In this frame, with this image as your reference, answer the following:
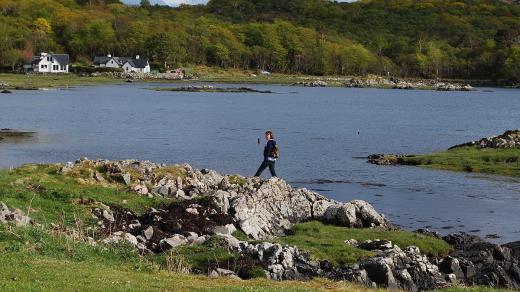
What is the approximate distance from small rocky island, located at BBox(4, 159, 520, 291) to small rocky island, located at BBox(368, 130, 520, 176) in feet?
82.3

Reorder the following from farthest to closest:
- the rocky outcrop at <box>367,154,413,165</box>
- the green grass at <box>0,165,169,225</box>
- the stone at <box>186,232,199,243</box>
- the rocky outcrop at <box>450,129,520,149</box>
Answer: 1. the rocky outcrop at <box>450,129,520,149</box>
2. the rocky outcrop at <box>367,154,413,165</box>
3. the green grass at <box>0,165,169,225</box>
4. the stone at <box>186,232,199,243</box>

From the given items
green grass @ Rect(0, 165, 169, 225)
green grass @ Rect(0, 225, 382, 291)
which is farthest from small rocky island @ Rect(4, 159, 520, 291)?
green grass @ Rect(0, 225, 382, 291)

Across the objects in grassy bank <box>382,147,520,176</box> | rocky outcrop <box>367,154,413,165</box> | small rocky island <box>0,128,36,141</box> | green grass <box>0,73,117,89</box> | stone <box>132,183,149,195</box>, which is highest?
stone <box>132,183,149,195</box>

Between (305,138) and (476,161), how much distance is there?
2585cm

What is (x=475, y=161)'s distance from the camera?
60156mm

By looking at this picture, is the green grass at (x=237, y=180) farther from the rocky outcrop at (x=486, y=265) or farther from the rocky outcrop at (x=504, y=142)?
the rocky outcrop at (x=504, y=142)

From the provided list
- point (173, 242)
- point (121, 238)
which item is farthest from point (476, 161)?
point (121, 238)

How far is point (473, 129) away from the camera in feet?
330

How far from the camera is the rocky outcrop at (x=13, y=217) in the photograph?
26.0 meters

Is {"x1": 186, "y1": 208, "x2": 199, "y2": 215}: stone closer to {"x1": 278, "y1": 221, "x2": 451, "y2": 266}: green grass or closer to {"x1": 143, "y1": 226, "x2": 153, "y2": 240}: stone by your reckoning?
{"x1": 143, "y1": 226, "x2": 153, "y2": 240}: stone

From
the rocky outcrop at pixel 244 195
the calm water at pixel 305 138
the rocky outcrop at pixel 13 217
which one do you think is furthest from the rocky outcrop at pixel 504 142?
the rocky outcrop at pixel 13 217

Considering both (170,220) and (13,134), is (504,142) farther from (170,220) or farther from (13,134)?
(13,134)

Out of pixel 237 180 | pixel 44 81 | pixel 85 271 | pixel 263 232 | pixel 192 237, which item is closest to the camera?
pixel 85 271

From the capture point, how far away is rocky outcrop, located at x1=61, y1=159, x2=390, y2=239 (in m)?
32.7
